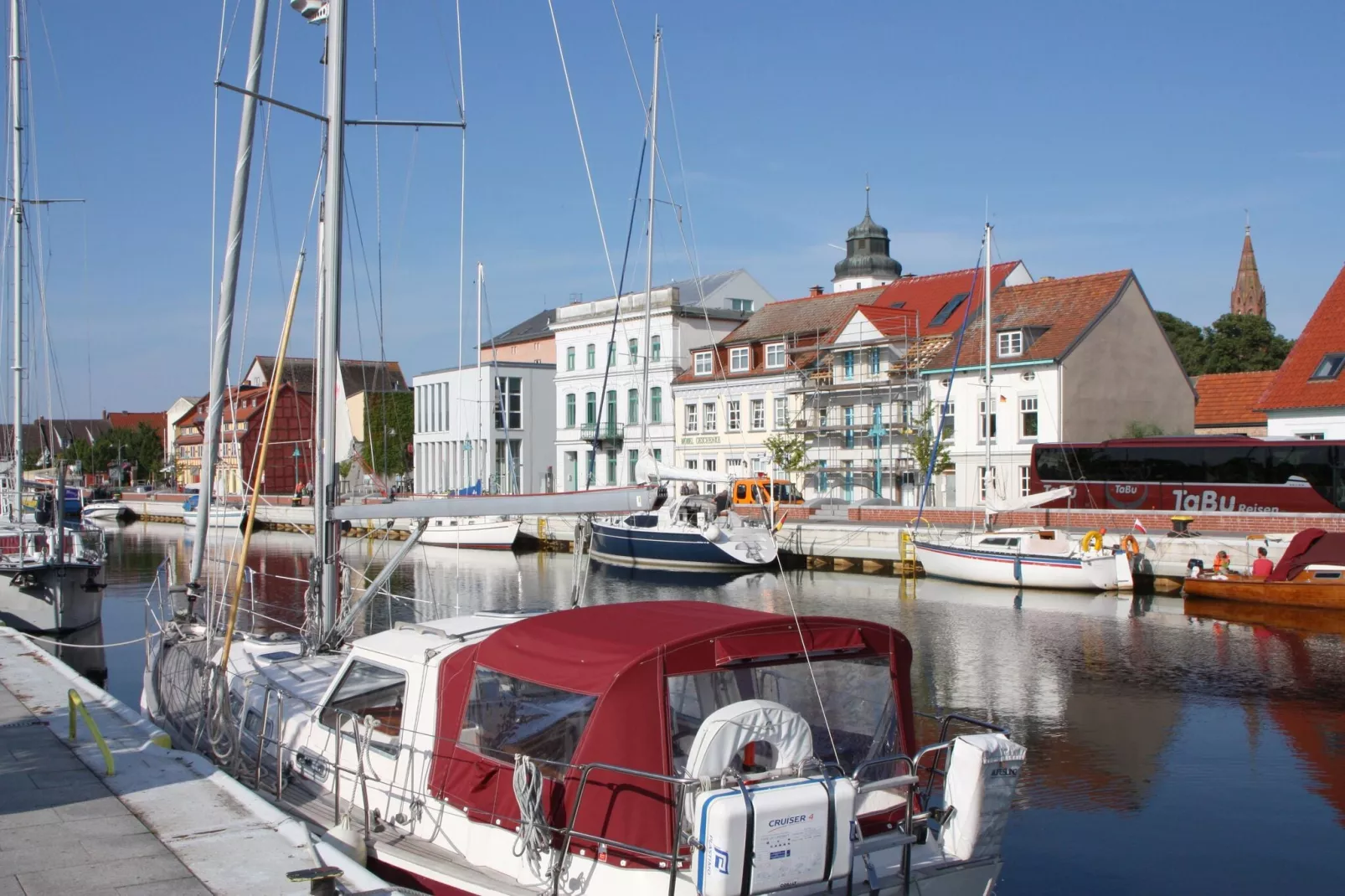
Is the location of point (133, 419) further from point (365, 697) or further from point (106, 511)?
point (365, 697)

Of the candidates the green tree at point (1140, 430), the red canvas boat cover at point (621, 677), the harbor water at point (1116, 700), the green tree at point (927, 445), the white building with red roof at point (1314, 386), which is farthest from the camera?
the green tree at point (927, 445)

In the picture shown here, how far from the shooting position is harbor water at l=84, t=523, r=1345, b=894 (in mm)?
11977

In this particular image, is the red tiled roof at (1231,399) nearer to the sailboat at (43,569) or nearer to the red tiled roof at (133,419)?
the sailboat at (43,569)

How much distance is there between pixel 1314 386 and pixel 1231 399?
46.8 ft

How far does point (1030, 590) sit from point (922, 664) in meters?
13.2

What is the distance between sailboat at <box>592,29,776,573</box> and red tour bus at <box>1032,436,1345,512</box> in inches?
458

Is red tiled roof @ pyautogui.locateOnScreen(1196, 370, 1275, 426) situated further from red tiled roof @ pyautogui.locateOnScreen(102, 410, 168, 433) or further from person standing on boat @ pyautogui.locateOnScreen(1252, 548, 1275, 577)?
red tiled roof @ pyautogui.locateOnScreen(102, 410, 168, 433)

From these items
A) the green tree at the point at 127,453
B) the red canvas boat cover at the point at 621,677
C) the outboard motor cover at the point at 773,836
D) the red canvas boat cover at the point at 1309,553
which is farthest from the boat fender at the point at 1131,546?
the green tree at the point at 127,453

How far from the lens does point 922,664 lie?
22.2 meters

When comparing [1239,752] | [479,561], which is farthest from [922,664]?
[479,561]

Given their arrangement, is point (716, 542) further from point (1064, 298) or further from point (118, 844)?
point (118, 844)

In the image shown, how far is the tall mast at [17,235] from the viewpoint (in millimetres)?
27922

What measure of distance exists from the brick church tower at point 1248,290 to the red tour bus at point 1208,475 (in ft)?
302

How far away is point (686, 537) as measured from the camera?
132 feet
